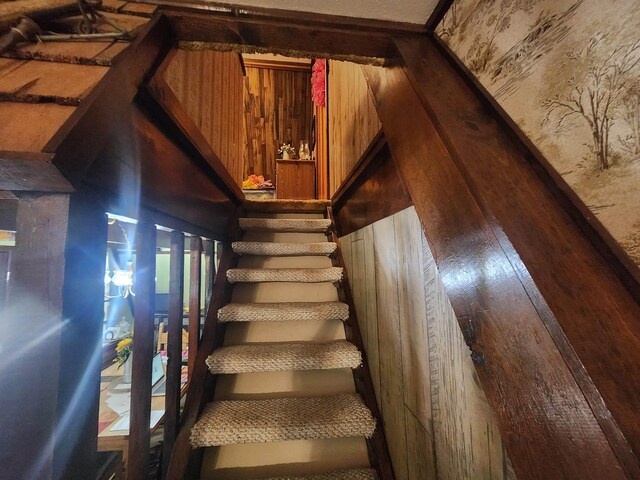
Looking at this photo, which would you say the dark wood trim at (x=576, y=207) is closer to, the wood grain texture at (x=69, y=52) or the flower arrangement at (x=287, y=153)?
→ the wood grain texture at (x=69, y=52)

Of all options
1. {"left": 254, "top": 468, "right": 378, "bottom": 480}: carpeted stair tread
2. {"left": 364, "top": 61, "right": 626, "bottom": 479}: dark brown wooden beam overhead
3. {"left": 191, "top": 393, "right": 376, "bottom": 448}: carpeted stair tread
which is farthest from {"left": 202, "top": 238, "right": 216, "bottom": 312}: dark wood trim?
{"left": 364, "top": 61, "right": 626, "bottom": 479}: dark brown wooden beam overhead

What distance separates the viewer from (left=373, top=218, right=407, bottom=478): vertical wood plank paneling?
3.03ft

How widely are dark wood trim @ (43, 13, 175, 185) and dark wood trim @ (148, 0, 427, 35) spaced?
0.31 feet

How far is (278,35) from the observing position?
739 mm

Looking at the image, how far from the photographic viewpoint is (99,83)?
545mm

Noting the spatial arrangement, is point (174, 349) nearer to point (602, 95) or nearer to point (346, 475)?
point (346, 475)

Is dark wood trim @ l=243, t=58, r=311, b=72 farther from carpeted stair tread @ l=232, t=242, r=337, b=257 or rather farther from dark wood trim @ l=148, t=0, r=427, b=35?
dark wood trim @ l=148, t=0, r=427, b=35

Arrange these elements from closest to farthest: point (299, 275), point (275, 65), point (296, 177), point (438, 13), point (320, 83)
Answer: point (438, 13), point (299, 275), point (320, 83), point (296, 177), point (275, 65)

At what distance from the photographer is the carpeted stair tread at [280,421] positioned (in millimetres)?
940

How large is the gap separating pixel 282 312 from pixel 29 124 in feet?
3.58

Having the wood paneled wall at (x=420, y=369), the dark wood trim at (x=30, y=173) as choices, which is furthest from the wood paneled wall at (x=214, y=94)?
the wood paneled wall at (x=420, y=369)

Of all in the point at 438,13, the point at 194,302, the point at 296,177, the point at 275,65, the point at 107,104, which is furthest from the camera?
the point at 275,65

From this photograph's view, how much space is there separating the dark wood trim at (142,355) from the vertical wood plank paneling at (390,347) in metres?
0.79

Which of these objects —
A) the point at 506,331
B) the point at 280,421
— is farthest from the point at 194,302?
the point at 506,331
